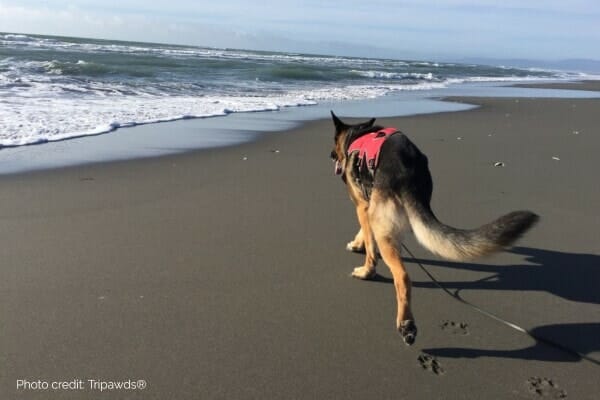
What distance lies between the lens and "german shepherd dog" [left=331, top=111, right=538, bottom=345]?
2.94 meters

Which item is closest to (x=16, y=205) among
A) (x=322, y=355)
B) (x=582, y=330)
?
(x=322, y=355)

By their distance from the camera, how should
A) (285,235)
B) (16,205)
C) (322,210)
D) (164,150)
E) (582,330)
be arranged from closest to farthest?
1. (582,330)
2. (285,235)
3. (16,205)
4. (322,210)
5. (164,150)

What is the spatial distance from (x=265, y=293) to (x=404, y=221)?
111cm

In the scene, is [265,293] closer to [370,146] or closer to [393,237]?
[393,237]

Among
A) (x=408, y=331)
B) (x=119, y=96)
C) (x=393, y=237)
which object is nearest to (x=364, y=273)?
(x=393, y=237)

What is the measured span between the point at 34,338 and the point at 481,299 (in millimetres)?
2932

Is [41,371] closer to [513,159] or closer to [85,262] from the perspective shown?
[85,262]

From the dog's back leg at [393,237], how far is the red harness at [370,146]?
28cm

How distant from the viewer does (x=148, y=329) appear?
3127mm

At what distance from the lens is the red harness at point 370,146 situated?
3.73m

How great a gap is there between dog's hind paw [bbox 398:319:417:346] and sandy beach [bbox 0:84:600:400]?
2.5 inches

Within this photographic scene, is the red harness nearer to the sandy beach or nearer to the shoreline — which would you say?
the sandy beach

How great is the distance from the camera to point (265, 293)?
12.1ft

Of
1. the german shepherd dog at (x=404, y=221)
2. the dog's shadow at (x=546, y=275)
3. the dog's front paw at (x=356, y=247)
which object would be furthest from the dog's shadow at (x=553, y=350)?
the dog's front paw at (x=356, y=247)
